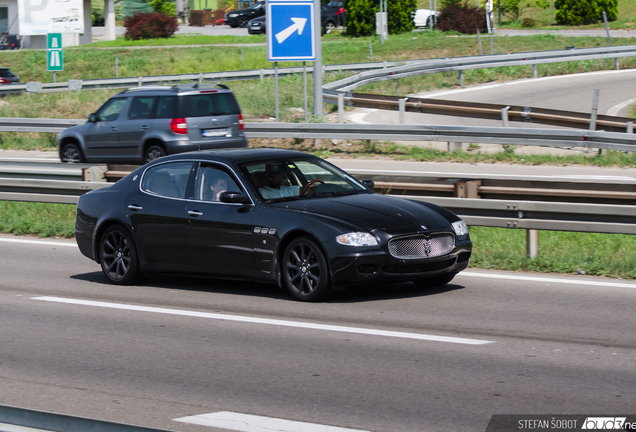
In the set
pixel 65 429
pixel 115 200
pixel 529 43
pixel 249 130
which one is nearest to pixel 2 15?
pixel 529 43

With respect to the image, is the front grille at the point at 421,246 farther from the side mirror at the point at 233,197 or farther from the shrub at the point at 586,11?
the shrub at the point at 586,11

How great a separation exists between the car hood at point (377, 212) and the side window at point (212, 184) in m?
0.70

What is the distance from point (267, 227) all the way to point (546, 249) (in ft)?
13.4

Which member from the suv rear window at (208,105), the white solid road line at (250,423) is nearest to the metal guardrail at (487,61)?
the suv rear window at (208,105)

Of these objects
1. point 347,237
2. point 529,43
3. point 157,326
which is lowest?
point 157,326

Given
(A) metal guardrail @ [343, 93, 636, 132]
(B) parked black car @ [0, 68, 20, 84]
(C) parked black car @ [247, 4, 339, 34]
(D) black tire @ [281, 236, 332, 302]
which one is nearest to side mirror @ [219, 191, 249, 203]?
(D) black tire @ [281, 236, 332, 302]

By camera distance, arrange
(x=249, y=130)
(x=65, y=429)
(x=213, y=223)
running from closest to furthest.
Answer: (x=65, y=429) → (x=213, y=223) → (x=249, y=130)

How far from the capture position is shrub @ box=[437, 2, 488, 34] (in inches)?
2254

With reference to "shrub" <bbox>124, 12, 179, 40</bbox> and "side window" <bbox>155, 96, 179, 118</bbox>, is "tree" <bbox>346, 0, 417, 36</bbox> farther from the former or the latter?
"side window" <bbox>155, 96, 179, 118</bbox>

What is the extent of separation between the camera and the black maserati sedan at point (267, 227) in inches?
323

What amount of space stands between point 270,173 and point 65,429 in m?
5.36

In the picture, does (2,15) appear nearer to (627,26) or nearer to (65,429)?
(627,26)

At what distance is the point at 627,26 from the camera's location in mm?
59562

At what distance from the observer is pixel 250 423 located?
5168 millimetres
